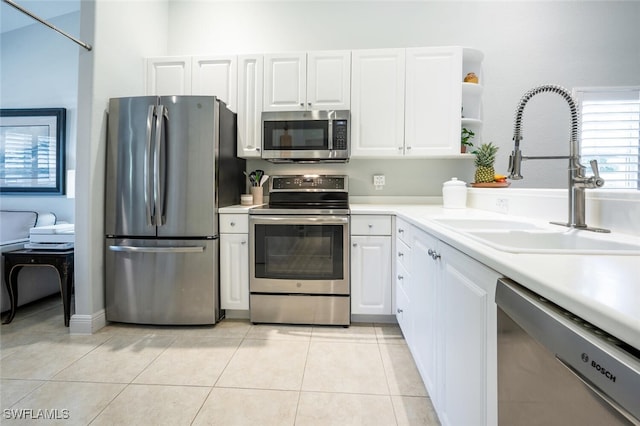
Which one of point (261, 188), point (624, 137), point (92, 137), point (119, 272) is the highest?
point (624, 137)

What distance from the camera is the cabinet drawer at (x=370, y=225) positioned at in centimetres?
228

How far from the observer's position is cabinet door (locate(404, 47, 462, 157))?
8.22 feet

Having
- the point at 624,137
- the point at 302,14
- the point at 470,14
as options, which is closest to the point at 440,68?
the point at 470,14

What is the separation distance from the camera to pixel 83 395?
4.99 feet

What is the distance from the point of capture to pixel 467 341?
3.11 ft

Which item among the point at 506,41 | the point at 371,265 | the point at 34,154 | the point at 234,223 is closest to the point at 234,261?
the point at 234,223

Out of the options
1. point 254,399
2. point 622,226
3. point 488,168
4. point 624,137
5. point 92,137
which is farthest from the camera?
point 624,137

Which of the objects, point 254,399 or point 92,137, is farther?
point 92,137

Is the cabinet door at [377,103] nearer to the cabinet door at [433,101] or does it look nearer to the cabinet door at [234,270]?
the cabinet door at [433,101]

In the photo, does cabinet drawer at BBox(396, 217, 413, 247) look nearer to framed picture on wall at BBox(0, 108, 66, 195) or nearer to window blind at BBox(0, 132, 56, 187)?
framed picture on wall at BBox(0, 108, 66, 195)

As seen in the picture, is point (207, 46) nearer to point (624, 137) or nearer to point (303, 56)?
point (303, 56)

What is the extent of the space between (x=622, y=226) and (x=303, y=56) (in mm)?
2377

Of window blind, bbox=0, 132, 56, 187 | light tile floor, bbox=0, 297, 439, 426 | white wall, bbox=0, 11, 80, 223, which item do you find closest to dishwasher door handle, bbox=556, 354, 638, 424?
light tile floor, bbox=0, 297, 439, 426

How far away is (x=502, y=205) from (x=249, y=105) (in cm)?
210
